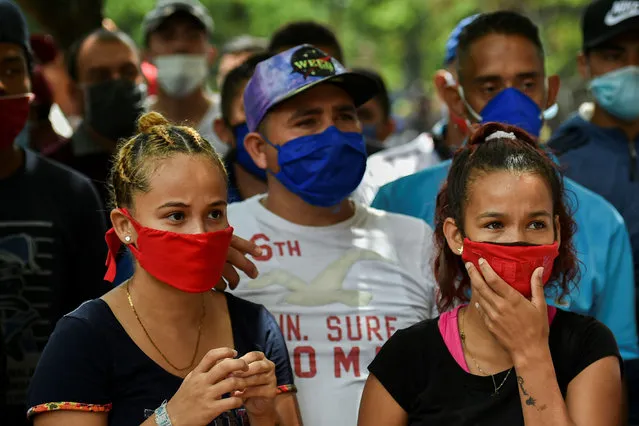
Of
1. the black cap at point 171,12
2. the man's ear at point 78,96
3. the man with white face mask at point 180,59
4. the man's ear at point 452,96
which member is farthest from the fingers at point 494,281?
the black cap at point 171,12

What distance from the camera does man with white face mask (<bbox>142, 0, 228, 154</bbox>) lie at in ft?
25.7

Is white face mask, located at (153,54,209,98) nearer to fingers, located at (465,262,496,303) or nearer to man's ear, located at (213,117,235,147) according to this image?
man's ear, located at (213,117,235,147)

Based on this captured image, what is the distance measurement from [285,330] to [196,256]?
899 millimetres

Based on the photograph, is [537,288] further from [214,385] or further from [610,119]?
[610,119]

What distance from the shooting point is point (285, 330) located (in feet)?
14.5

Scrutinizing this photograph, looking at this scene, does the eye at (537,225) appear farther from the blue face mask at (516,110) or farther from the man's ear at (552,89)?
the man's ear at (552,89)

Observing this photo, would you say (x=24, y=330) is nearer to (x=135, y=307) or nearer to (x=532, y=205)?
(x=135, y=307)

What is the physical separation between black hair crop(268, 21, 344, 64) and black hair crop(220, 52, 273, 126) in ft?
2.28

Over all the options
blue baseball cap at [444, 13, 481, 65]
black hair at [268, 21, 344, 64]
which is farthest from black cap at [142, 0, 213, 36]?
blue baseball cap at [444, 13, 481, 65]

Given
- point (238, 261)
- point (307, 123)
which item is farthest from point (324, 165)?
point (238, 261)

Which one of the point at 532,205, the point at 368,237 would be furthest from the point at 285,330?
the point at 532,205

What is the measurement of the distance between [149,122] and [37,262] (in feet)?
4.24

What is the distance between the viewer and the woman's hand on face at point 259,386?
3.41 meters

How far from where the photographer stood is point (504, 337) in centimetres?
361
